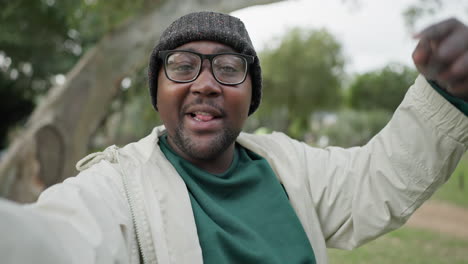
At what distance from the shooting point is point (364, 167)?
1.96m

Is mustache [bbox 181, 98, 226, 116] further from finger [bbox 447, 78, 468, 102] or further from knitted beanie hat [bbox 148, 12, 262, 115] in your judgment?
finger [bbox 447, 78, 468, 102]

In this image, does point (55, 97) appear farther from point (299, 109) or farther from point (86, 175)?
point (299, 109)

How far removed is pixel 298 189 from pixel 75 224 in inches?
42.7

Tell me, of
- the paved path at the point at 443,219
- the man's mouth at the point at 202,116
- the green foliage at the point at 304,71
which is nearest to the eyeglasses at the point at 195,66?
the man's mouth at the point at 202,116

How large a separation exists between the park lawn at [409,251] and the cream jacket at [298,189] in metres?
4.19

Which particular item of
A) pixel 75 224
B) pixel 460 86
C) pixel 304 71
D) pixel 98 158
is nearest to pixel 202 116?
pixel 98 158

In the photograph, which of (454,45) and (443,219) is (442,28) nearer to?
(454,45)

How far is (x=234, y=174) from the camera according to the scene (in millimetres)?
2033

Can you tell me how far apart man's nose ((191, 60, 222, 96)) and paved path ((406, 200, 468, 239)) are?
8332 mm

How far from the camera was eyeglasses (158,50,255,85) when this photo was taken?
191cm

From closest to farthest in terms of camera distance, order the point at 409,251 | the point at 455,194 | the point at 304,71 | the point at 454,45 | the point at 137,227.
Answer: the point at 454,45 < the point at 137,227 < the point at 409,251 < the point at 455,194 < the point at 304,71

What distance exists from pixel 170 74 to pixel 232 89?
0.96 ft

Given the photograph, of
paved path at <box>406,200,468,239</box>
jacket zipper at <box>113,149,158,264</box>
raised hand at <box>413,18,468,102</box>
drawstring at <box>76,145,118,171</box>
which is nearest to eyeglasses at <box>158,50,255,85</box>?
drawstring at <box>76,145,118,171</box>

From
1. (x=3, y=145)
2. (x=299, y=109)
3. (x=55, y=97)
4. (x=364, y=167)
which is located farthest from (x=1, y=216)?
(x=299, y=109)
